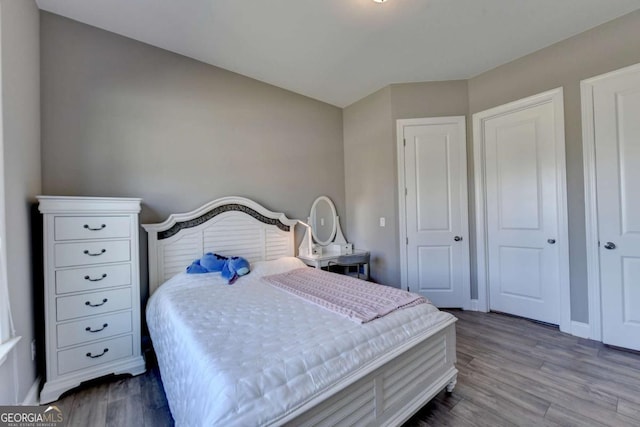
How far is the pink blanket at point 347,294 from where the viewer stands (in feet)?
5.34

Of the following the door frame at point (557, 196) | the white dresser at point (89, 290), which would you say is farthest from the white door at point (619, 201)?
the white dresser at point (89, 290)

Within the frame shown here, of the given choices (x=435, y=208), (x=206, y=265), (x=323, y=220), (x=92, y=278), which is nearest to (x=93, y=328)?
(x=92, y=278)

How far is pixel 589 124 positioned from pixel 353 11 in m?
2.31

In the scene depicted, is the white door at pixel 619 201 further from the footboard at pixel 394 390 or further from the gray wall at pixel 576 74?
the footboard at pixel 394 390

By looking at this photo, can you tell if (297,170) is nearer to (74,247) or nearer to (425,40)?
(425,40)

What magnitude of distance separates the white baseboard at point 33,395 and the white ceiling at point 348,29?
2774mm

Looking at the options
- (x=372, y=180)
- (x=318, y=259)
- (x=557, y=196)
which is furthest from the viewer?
(x=372, y=180)

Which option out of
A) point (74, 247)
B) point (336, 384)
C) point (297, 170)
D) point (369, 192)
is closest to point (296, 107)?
point (297, 170)

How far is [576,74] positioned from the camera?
2559mm

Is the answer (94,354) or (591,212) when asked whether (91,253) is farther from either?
(591,212)

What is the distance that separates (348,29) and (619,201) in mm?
2749

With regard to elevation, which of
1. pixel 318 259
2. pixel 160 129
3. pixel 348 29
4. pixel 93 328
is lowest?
pixel 93 328

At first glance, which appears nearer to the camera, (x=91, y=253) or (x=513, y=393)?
(x=513, y=393)

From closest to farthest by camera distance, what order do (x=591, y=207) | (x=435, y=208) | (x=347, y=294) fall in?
(x=347, y=294) → (x=591, y=207) → (x=435, y=208)
